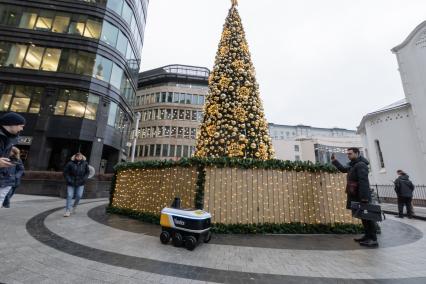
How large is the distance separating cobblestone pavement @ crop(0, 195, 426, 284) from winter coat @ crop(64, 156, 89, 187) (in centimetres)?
207

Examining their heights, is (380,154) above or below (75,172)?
above

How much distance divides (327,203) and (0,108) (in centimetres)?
2703

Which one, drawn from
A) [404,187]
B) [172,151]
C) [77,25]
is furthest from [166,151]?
[404,187]

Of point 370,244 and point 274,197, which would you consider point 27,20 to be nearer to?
point 274,197

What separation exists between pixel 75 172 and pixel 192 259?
6.23m

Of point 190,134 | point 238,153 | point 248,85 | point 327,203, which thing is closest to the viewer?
point 327,203

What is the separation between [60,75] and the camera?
20312mm

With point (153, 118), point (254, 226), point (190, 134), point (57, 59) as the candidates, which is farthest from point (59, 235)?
point (153, 118)

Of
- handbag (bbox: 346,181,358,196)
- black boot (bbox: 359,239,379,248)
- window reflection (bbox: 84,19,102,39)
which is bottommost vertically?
black boot (bbox: 359,239,379,248)

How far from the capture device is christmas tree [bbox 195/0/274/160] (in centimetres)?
795

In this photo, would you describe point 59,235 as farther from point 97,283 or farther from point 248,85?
point 248,85

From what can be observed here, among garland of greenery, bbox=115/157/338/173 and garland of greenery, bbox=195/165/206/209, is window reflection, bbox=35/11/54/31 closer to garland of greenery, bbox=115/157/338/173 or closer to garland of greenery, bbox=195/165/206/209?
garland of greenery, bbox=115/157/338/173

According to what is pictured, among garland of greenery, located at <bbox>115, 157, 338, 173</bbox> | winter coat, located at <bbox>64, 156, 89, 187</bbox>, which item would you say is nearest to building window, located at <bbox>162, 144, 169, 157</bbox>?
winter coat, located at <bbox>64, 156, 89, 187</bbox>

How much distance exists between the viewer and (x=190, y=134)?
40.7 m
